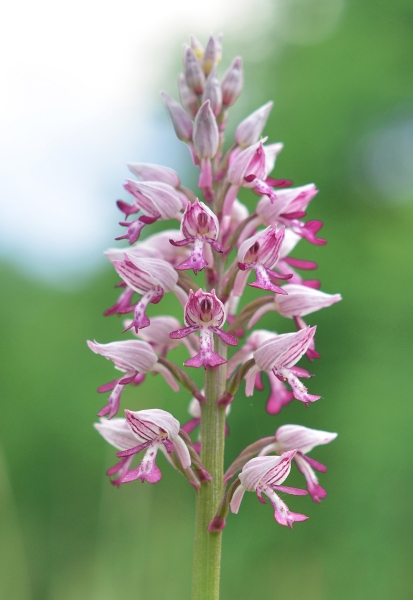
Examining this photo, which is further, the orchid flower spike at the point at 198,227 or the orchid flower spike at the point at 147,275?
the orchid flower spike at the point at 147,275

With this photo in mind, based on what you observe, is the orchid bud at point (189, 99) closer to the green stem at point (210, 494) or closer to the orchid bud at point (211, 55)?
the orchid bud at point (211, 55)

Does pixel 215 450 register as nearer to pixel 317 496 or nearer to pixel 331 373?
pixel 317 496

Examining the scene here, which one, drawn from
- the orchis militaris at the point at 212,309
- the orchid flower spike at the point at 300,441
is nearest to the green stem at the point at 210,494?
the orchis militaris at the point at 212,309

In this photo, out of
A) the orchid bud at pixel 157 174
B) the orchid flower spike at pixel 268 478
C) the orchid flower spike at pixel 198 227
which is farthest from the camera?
the orchid bud at pixel 157 174

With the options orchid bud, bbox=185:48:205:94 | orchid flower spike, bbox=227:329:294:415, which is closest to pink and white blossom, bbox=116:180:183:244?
orchid bud, bbox=185:48:205:94

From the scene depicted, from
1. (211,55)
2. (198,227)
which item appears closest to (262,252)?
(198,227)

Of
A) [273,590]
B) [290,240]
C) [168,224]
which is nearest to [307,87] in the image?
[168,224]

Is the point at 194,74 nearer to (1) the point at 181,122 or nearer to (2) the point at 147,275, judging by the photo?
(1) the point at 181,122
